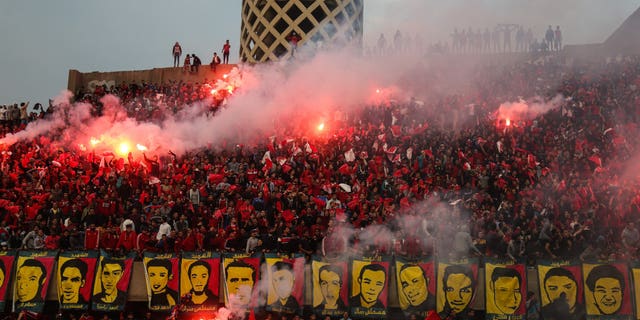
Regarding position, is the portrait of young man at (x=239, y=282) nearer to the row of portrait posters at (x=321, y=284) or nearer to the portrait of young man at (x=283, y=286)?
the row of portrait posters at (x=321, y=284)

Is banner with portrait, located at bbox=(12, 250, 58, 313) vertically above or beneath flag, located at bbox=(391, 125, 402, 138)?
beneath

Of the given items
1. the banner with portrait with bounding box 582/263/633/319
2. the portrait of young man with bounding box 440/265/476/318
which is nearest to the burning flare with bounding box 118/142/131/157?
the portrait of young man with bounding box 440/265/476/318

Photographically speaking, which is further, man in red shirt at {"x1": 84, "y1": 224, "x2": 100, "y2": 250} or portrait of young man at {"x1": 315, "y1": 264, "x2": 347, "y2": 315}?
man in red shirt at {"x1": 84, "y1": 224, "x2": 100, "y2": 250}

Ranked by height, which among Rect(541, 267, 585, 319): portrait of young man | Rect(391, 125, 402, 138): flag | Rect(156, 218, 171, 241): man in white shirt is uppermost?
Rect(391, 125, 402, 138): flag

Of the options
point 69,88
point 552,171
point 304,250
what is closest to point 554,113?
point 552,171

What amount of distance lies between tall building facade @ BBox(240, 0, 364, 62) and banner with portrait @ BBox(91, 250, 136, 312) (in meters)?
21.9

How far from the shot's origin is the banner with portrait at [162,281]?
1273 cm

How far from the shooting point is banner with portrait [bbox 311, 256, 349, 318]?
12.1 meters

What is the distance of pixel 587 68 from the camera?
26219mm

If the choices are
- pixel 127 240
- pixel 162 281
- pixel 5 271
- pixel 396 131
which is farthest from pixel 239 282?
pixel 396 131

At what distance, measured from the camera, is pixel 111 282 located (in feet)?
42.5

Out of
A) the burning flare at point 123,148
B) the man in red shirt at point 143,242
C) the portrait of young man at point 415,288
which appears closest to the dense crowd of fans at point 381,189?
the man in red shirt at point 143,242

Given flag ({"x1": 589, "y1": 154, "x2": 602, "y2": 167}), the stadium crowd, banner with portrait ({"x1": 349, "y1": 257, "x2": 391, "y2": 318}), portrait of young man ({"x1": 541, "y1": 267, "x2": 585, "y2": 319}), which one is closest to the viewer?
portrait of young man ({"x1": 541, "y1": 267, "x2": 585, "y2": 319})

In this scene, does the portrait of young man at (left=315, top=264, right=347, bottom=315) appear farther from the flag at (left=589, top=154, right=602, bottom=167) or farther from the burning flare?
the burning flare
